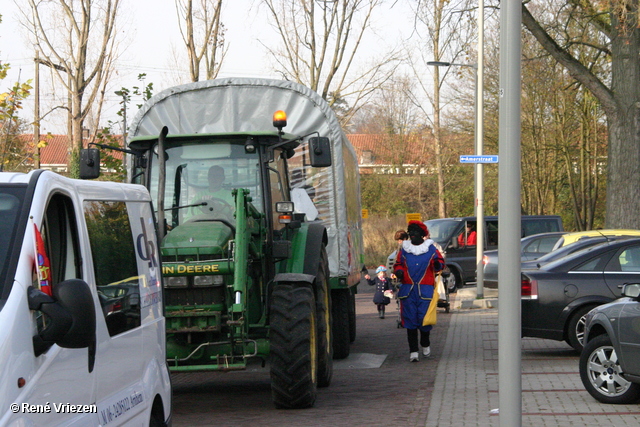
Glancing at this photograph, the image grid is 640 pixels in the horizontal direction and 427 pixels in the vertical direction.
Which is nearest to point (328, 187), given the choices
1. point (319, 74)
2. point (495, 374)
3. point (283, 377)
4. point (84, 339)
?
point (495, 374)

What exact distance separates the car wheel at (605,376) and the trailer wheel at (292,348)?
2794 mm

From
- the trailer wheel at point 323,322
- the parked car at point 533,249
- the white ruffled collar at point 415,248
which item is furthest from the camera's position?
the parked car at point 533,249

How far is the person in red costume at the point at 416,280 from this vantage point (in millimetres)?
12578

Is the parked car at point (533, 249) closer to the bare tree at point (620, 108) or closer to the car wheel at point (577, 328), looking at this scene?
the bare tree at point (620, 108)

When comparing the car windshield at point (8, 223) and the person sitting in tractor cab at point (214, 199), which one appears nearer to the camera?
the car windshield at point (8, 223)

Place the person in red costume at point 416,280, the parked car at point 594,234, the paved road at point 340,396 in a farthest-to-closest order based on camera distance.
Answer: the parked car at point 594,234 → the person in red costume at point 416,280 → the paved road at point 340,396

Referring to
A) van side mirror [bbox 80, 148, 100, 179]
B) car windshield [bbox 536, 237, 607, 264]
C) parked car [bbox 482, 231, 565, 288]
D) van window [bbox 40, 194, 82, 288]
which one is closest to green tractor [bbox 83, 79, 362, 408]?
van side mirror [bbox 80, 148, 100, 179]

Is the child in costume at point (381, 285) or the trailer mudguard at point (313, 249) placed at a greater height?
the trailer mudguard at point (313, 249)

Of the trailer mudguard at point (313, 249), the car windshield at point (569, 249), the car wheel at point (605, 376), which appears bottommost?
the car wheel at point (605, 376)

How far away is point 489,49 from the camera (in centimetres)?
3800

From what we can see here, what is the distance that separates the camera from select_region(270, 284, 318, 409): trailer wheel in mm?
8516

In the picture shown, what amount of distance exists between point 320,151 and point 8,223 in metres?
5.76

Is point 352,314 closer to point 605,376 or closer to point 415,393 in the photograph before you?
point 415,393

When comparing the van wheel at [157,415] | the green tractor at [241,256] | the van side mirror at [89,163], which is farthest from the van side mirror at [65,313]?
the van side mirror at [89,163]
